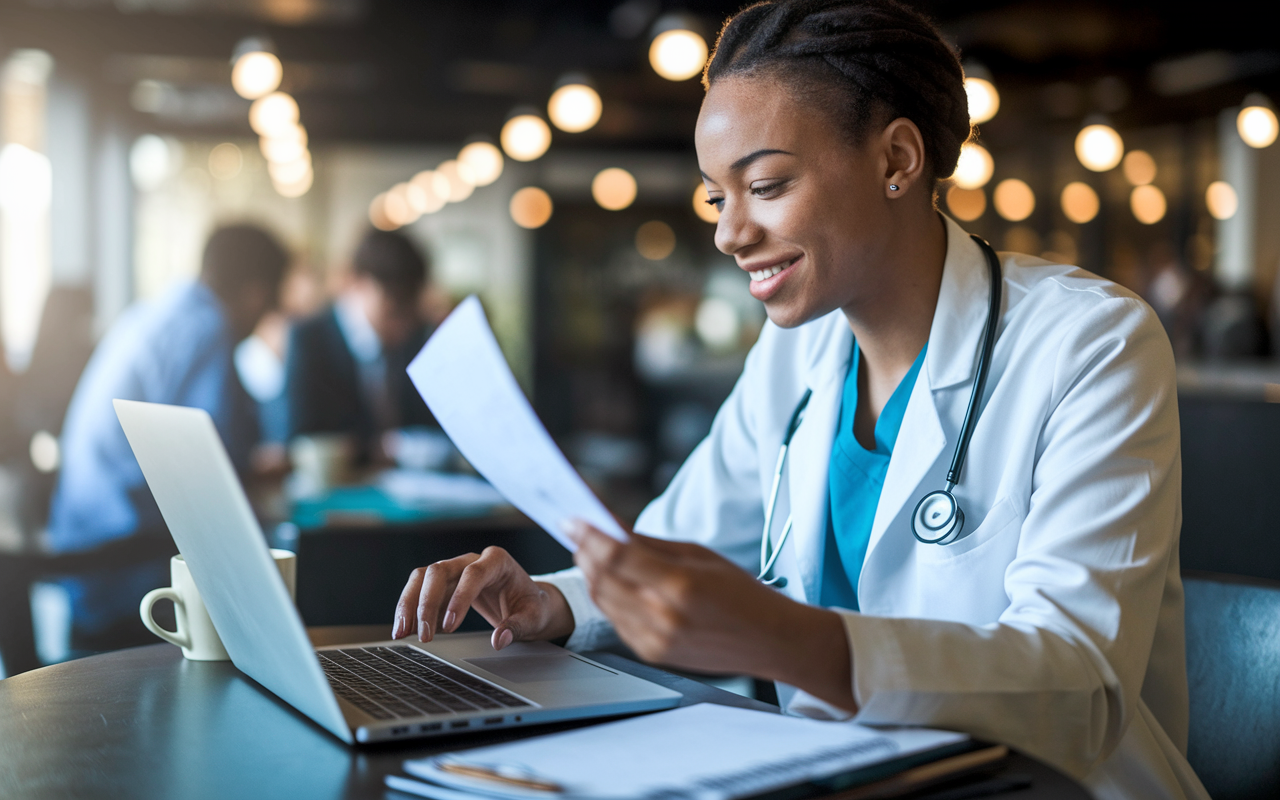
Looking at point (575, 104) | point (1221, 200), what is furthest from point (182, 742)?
point (1221, 200)

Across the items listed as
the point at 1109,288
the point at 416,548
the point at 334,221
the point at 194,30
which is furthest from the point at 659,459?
the point at 1109,288

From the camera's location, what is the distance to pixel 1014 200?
32.2 ft

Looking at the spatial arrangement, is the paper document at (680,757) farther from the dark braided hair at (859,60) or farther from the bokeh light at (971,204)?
the bokeh light at (971,204)

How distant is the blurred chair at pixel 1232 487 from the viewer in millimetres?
2307

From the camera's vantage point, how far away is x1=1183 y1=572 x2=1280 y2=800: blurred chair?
1.16 metres

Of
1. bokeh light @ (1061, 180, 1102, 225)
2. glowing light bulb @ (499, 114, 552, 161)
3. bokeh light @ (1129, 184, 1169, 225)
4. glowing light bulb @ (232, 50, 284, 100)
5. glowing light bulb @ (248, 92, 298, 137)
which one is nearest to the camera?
glowing light bulb @ (232, 50, 284, 100)

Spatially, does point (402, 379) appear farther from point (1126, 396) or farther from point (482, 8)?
point (1126, 396)

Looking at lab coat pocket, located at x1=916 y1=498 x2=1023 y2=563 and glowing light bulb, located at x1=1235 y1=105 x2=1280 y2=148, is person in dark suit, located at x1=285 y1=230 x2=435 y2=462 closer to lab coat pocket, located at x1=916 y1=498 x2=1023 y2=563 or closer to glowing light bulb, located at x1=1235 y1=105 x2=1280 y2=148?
lab coat pocket, located at x1=916 y1=498 x2=1023 y2=563

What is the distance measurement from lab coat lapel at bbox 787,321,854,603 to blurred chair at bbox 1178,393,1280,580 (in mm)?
1242

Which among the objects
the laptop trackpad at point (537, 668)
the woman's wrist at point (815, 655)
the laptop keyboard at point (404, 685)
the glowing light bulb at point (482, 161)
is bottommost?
the laptop trackpad at point (537, 668)

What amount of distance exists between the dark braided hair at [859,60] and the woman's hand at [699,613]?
63cm

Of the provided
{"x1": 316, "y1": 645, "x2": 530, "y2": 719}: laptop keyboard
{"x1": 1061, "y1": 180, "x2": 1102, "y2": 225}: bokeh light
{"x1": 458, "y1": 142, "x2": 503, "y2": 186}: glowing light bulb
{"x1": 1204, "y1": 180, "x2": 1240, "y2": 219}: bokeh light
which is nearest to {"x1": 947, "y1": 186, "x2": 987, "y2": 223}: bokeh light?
{"x1": 1061, "y1": 180, "x2": 1102, "y2": 225}: bokeh light

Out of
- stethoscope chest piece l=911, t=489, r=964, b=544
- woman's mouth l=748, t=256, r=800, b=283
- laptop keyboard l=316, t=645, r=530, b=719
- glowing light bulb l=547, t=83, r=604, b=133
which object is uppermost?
glowing light bulb l=547, t=83, r=604, b=133

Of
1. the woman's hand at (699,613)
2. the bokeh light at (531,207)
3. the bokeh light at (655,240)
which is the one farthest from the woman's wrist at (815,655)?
the bokeh light at (655,240)
